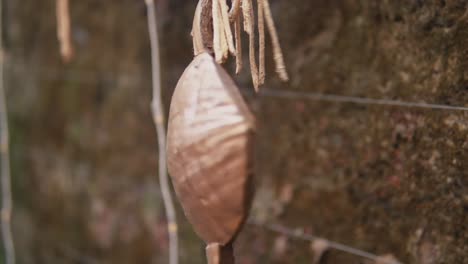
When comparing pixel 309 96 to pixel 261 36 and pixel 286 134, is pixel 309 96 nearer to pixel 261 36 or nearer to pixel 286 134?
pixel 286 134

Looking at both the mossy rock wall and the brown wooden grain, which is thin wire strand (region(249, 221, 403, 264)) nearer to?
the mossy rock wall

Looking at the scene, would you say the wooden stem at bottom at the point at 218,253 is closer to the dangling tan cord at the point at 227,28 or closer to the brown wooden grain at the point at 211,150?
the brown wooden grain at the point at 211,150

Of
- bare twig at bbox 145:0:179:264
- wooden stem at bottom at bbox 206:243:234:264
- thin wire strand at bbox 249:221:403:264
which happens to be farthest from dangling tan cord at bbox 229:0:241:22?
bare twig at bbox 145:0:179:264

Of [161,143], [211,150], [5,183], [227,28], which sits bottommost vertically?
[5,183]

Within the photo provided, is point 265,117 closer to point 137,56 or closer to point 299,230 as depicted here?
point 299,230

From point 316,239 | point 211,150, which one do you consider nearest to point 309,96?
point 316,239

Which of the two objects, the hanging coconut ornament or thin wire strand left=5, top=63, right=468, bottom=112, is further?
thin wire strand left=5, top=63, right=468, bottom=112

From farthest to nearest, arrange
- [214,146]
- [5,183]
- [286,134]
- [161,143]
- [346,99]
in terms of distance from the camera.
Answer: [5,183] → [161,143] → [286,134] → [346,99] → [214,146]

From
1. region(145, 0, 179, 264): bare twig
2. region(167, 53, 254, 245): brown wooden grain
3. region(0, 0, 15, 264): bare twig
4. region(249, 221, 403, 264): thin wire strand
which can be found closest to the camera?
region(167, 53, 254, 245): brown wooden grain
